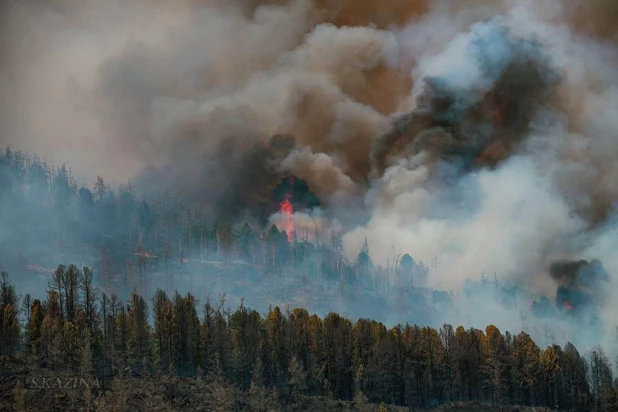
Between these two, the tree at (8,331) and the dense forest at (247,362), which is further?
the tree at (8,331)

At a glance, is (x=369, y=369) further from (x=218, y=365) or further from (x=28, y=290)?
(x=28, y=290)

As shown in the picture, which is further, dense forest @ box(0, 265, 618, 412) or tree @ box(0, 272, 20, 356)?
tree @ box(0, 272, 20, 356)

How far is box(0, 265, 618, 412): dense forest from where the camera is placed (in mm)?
113062

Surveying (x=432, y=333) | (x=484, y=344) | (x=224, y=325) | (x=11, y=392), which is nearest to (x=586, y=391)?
(x=484, y=344)

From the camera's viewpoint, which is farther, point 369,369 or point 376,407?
point 369,369

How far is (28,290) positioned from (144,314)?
5991 centimetres

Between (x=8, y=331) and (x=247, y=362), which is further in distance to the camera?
(x=247, y=362)

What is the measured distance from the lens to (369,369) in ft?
472

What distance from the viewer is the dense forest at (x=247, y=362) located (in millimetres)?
113062

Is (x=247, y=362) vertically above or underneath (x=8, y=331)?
underneath

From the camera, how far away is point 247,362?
13562cm

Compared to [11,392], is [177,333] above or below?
above

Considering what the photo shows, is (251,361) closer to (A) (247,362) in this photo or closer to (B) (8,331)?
(A) (247,362)

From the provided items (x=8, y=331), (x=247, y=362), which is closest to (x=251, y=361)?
(x=247, y=362)
